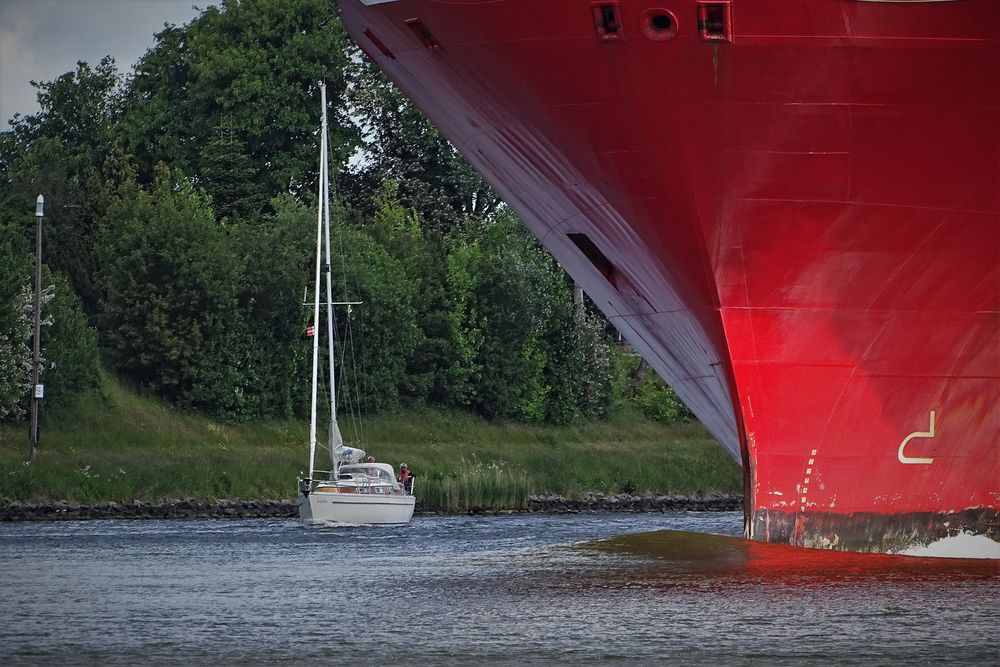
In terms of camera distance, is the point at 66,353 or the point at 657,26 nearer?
the point at 657,26

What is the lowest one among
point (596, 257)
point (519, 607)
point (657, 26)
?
point (519, 607)

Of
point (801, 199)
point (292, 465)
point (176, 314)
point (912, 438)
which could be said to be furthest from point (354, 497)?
point (801, 199)

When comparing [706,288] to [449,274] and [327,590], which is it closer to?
[327,590]

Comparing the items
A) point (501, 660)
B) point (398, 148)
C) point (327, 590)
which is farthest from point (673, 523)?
point (398, 148)

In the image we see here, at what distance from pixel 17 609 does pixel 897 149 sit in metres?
11.3

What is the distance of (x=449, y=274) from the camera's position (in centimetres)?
6328

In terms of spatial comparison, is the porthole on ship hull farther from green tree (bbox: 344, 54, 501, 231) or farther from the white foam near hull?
green tree (bbox: 344, 54, 501, 231)

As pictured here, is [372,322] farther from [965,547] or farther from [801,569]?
[801,569]

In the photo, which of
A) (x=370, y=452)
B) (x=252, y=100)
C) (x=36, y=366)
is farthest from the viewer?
Result: (x=252, y=100)

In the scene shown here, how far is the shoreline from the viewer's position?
43.4m

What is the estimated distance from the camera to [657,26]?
18.5m

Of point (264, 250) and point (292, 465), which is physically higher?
point (264, 250)

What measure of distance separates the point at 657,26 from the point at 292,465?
33.8m

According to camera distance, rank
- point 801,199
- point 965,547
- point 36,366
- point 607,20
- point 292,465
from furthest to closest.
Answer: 1. point 292,465
2. point 36,366
3. point 965,547
4. point 801,199
5. point 607,20
